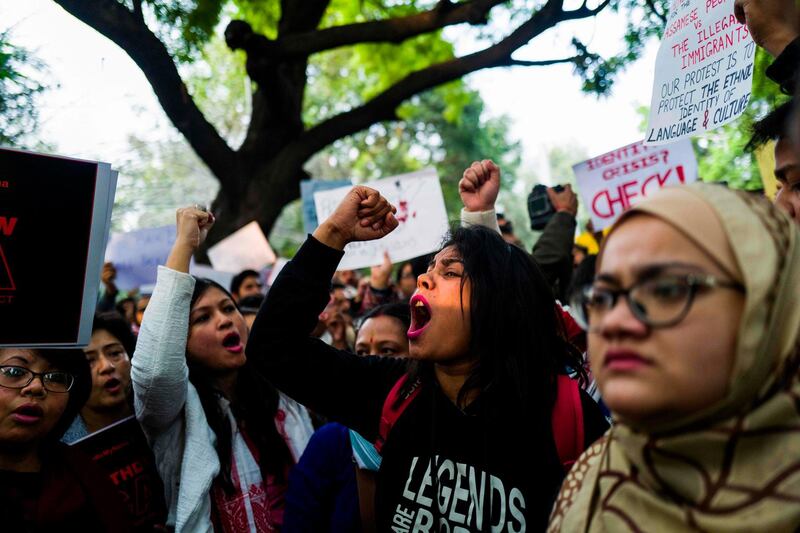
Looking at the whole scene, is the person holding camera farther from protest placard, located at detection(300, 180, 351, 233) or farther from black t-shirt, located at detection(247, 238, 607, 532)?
protest placard, located at detection(300, 180, 351, 233)

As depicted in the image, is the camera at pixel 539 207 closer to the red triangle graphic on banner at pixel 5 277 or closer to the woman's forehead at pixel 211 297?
the woman's forehead at pixel 211 297

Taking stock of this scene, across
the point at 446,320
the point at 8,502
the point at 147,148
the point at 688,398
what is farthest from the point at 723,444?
the point at 147,148

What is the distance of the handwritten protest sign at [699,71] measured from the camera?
93.3 inches

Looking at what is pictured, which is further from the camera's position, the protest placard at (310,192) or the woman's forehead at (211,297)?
the protest placard at (310,192)

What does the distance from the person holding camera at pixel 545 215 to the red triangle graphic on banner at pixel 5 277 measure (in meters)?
1.41

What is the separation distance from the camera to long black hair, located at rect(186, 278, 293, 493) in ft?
8.64

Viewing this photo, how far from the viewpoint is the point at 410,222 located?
504 cm

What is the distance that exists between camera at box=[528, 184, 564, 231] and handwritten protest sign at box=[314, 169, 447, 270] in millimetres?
767

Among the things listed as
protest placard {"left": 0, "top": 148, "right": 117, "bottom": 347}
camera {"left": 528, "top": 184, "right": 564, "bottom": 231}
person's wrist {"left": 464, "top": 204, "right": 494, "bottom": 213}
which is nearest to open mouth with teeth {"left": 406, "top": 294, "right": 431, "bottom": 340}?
person's wrist {"left": 464, "top": 204, "right": 494, "bottom": 213}

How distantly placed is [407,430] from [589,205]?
11.5 ft

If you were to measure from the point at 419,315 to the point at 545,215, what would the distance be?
7.76 feet

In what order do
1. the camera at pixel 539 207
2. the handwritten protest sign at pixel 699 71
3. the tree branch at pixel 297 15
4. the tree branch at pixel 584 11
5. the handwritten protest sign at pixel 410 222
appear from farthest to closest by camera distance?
the tree branch at pixel 297 15, the handwritten protest sign at pixel 410 222, the camera at pixel 539 207, the tree branch at pixel 584 11, the handwritten protest sign at pixel 699 71

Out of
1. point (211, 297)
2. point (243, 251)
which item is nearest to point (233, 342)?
point (211, 297)

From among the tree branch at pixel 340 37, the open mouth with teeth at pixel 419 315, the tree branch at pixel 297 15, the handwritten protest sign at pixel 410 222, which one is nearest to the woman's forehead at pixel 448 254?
the open mouth with teeth at pixel 419 315
